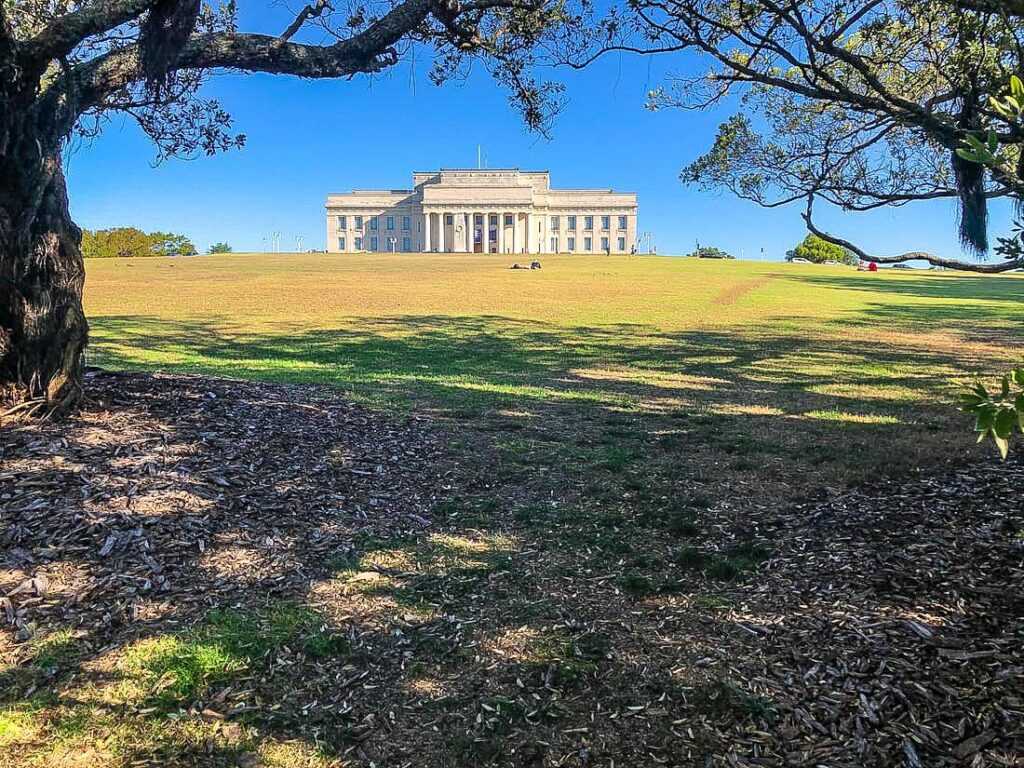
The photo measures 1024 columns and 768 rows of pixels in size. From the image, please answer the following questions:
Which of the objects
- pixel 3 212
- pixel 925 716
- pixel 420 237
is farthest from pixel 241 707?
pixel 420 237

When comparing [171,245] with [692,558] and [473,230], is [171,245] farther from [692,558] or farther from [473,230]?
[692,558]

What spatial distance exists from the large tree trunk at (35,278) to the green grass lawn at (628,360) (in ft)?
10.1

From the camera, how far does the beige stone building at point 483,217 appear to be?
97062 millimetres

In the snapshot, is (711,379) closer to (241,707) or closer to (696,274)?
(241,707)

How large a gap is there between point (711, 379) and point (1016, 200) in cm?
615

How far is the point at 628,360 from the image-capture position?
41.1ft

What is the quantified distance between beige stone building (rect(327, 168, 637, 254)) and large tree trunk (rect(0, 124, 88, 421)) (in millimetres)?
89923

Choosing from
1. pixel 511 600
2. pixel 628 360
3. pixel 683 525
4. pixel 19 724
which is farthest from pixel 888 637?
pixel 628 360

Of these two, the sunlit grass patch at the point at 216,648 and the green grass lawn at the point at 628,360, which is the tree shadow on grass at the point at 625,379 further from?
the sunlit grass patch at the point at 216,648

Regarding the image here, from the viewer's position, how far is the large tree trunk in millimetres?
4828

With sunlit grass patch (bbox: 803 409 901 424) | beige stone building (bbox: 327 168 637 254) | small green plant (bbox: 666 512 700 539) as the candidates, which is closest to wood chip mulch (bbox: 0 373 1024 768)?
small green plant (bbox: 666 512 700 539)

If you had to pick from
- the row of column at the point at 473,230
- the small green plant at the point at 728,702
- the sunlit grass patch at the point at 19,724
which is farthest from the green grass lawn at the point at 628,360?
the row of column at the point at 473,230

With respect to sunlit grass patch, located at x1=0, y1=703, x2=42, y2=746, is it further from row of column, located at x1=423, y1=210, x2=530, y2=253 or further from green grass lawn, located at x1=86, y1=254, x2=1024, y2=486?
row of column, located at x1=423, y1=210, x2=530, y2=253

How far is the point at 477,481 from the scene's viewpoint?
206 inches
